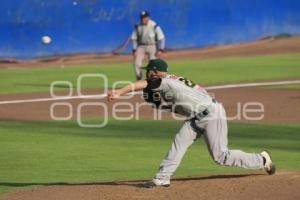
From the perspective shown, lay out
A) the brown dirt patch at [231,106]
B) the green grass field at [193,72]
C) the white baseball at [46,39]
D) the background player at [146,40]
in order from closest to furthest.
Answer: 1. the brown dirt patch at [231,106]
2. the background player at [146,40]
3. the green grass field at [193,72]
4. the white baseball at [46,39]

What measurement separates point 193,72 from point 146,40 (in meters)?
4.44

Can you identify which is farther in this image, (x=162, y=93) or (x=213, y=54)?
(x=213, y=54)

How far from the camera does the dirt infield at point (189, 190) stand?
9.22 m

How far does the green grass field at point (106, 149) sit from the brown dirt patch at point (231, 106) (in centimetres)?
105

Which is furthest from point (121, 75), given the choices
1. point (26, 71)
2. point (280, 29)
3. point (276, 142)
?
point (276, 142)

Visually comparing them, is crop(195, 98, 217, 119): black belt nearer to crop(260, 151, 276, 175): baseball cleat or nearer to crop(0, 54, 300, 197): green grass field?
crop(260, 151, 276, 175): baseball cleat

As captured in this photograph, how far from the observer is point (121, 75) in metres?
26.8

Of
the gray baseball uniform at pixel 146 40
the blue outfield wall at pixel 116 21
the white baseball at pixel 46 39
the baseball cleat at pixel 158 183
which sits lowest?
the baseball cleat at pixel 158 183

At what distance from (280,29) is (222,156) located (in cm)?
2620

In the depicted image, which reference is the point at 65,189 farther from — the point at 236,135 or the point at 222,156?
the point at 236,135

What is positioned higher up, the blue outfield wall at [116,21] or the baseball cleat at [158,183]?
the blue outfield wall at [116,21]

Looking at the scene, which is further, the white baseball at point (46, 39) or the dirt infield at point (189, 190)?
the white baseball at point (46, 39)

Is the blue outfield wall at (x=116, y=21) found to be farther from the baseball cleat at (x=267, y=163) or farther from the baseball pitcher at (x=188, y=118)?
the baseball pitcher at (x=188, y=118)

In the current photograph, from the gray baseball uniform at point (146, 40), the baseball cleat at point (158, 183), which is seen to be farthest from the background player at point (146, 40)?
the baseball cleat at point (158, 183)
